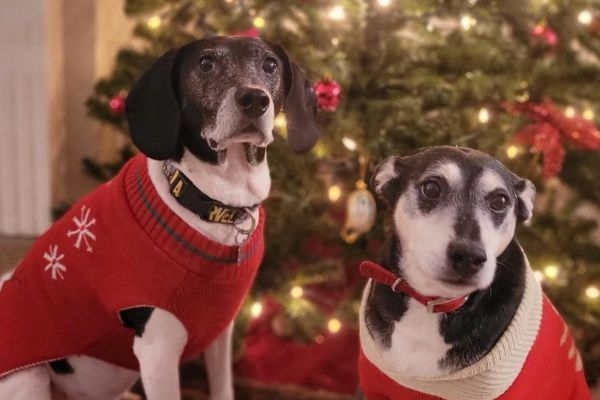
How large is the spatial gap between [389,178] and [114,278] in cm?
61

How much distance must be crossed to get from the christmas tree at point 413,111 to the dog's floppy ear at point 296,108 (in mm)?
410

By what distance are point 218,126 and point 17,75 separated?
→ 1.96 meters

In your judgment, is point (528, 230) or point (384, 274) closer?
point (384, 274)

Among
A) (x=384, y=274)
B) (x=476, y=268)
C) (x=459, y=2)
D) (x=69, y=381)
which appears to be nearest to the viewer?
(x=476, y=268)

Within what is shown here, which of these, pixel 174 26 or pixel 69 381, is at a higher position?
pixel 174 26

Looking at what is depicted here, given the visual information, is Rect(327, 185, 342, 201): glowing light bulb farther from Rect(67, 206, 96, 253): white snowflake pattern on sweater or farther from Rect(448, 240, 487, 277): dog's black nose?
Rect(448, 240, 487, 277): dog's black nose

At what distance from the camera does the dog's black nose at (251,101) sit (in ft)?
4.26

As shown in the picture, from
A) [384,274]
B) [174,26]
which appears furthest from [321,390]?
[174,26]

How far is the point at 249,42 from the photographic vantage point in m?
1.43

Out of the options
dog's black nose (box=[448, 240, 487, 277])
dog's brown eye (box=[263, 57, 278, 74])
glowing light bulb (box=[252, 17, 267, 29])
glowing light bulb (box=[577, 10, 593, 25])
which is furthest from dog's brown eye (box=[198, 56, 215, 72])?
glowing light bulb (box=[577, 10, 593, 25])

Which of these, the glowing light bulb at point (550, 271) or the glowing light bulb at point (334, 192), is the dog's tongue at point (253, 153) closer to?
the glowing light bulb at point (334, 192)

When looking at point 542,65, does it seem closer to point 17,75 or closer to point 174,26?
point 174,26

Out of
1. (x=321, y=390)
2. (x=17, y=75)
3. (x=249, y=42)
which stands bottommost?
(x=321, y=390)

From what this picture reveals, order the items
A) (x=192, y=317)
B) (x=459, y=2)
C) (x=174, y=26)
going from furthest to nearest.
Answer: (x=174, y=26), (x=459, y=2), (x=192, y=317)
